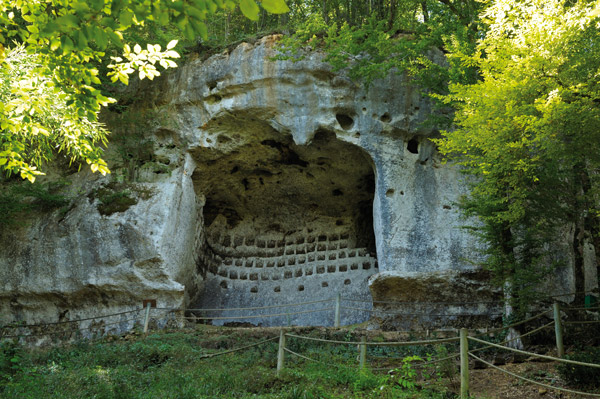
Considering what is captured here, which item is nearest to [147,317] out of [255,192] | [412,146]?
[255,192]

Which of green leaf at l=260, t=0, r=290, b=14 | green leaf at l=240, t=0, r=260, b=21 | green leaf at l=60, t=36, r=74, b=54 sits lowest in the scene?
green leaf at l=260, t=0, r=290, b=14

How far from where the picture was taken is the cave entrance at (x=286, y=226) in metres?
15.0

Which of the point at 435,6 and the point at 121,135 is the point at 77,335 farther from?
the point at 435,6

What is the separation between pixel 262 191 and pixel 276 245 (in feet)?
5.74

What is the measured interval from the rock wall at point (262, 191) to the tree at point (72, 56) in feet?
17.4

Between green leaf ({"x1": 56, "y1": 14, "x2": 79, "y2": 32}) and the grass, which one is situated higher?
green leaf ({"x1": 56, "y1": 14, "x2": 79, "y2": 32})

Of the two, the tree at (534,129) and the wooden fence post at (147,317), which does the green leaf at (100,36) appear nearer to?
the tree at (534,129)

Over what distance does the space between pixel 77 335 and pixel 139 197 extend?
3.48 metres

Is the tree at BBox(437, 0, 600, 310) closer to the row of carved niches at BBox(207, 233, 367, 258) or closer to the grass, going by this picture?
the grass

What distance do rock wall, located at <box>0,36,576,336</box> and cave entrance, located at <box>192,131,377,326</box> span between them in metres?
0.05

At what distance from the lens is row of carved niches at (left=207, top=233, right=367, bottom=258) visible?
16.6 meters

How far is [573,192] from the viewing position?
953cm

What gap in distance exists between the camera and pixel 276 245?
56.4 feet

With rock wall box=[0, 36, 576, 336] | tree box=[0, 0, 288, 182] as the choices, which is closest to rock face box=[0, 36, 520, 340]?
rock wall box=[0, 36, 576, 336]
